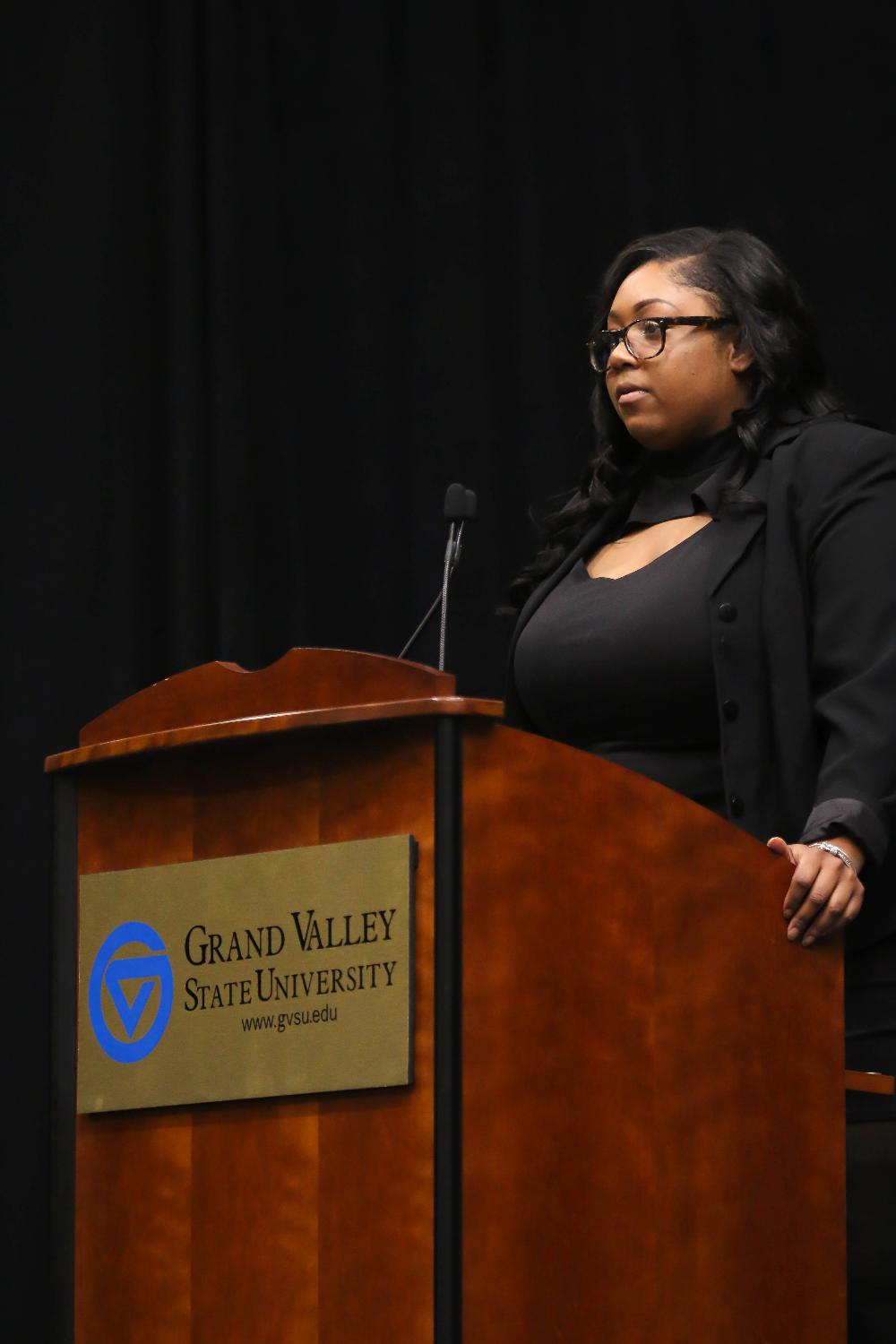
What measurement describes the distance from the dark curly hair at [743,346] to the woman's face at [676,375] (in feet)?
0.07

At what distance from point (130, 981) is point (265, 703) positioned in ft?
0.94

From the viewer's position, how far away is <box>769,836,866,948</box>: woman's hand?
177cm

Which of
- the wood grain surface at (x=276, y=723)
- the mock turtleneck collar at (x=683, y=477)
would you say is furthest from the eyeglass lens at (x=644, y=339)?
the wood grain surface at (x=276, y=723)

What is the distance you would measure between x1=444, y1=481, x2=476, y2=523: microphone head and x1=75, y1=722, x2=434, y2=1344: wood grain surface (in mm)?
679

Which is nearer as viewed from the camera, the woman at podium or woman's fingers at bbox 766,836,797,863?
woman's fingers at bbox 766,836,797,863

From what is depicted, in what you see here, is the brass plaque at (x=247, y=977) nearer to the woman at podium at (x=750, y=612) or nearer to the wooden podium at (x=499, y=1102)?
the wooden podium at (x=499, y=1102)

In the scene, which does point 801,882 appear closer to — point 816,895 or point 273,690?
point 816,895

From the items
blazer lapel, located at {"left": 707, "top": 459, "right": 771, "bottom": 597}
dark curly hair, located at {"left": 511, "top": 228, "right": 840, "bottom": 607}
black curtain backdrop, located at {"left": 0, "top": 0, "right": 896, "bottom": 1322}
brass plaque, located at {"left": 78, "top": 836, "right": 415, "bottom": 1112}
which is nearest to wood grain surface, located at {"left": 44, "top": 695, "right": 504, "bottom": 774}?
brass plaque, located at {"left": 78, "top": 836, "right": 415, "bottom": 1112}

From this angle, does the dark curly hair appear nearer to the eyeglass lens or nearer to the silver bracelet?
the eyeglass lens

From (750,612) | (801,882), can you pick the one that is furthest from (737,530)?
(801,882)

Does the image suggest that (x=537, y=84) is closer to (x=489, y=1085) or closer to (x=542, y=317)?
(x=542, y=317)

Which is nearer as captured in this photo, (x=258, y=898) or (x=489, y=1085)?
(x=489, y=1085)

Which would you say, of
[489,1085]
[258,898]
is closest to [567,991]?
[489,1085]

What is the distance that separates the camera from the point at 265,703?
175 centimetres
